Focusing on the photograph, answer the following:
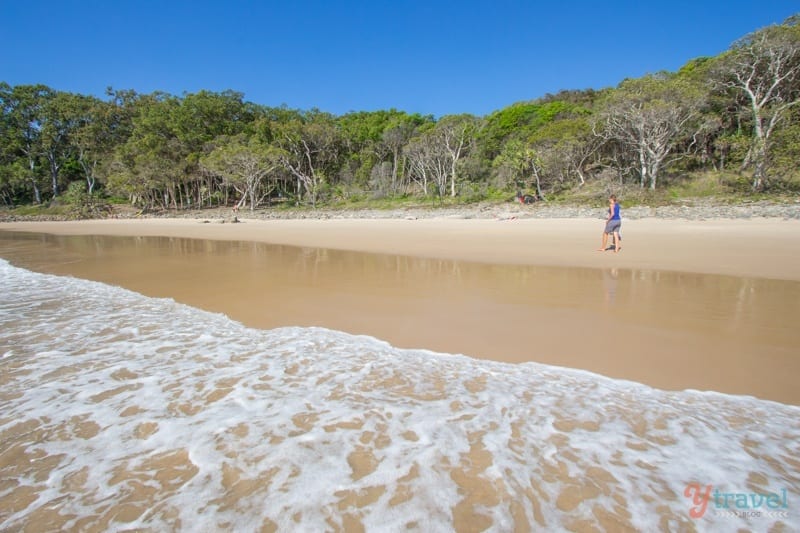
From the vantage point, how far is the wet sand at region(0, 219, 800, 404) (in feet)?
10.7

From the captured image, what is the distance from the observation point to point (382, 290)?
5.87 metres

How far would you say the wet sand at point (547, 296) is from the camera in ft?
10.7

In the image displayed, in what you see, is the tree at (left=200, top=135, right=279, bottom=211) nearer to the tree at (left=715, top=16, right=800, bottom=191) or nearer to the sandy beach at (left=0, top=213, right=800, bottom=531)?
the sandy beach at (left=0, top=213, right=800, bottom=531)

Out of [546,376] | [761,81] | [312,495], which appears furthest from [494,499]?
[761,81]

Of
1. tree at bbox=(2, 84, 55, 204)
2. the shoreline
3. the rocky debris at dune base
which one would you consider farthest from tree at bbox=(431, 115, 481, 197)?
tree at bbox=(2, 84, 55, 204)

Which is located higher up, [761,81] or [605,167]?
[761,81]

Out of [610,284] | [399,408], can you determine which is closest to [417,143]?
[610,284]

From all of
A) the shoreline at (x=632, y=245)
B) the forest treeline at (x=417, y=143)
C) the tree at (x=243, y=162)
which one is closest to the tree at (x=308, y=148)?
the forest treeline at (x=417, y=143)

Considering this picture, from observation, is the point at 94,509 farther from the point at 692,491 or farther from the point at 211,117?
the point at 211,117

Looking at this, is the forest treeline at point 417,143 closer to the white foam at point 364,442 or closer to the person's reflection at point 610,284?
the person's reflection at point 610,284

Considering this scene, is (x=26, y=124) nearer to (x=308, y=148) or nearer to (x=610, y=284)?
(x=308, y=148)

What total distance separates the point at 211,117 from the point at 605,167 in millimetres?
43313

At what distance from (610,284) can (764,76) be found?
2790cm

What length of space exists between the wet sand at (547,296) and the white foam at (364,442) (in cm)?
54
